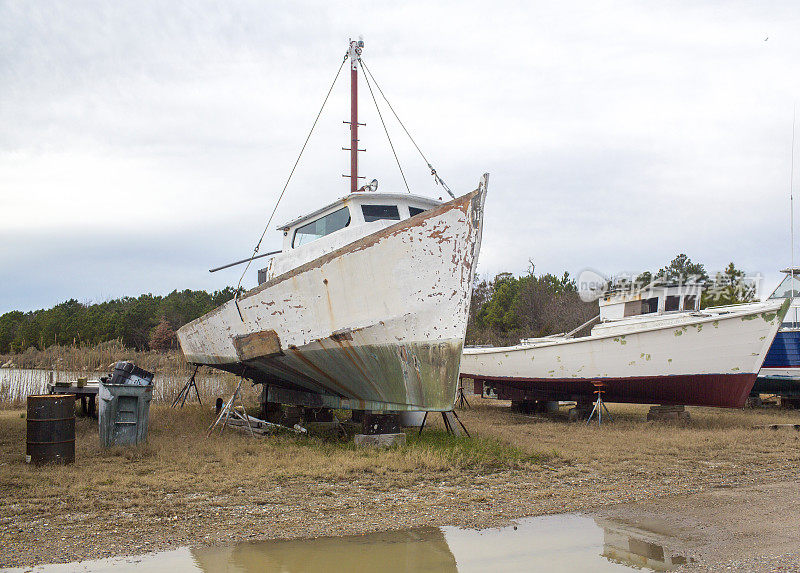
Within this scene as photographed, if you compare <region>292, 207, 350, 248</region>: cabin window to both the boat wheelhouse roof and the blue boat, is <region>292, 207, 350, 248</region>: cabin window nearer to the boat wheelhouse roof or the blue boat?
the boat wheelhouse roof

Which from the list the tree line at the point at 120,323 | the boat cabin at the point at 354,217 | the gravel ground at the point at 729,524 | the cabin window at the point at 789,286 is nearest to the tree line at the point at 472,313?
the tree line at the point at 120,323

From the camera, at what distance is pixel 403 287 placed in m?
7.91

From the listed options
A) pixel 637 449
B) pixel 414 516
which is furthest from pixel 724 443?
pixel 414 516

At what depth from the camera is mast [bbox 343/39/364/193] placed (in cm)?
1192

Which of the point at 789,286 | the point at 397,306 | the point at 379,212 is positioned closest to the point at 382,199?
the point at 379,212

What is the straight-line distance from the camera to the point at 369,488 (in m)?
6.12

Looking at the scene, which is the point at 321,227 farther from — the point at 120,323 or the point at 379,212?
the point at 120,323

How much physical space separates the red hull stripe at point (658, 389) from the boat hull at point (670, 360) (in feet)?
0.05

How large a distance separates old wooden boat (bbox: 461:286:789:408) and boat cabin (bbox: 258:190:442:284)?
199 inches

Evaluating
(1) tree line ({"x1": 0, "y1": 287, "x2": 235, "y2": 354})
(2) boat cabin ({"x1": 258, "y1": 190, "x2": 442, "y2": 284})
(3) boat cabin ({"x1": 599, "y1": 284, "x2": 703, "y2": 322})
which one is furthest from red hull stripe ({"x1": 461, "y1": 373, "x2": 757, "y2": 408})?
(1) tree line ({"x1": 0, "y1": 287, "x2": 235, "y2": 354})

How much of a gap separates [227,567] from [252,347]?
18.7 ft

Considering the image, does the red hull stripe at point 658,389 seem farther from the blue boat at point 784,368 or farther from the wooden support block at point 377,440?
the wooden support block at point 377,440

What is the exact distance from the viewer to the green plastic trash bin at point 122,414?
8.04 meters

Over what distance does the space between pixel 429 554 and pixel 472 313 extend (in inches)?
1317
